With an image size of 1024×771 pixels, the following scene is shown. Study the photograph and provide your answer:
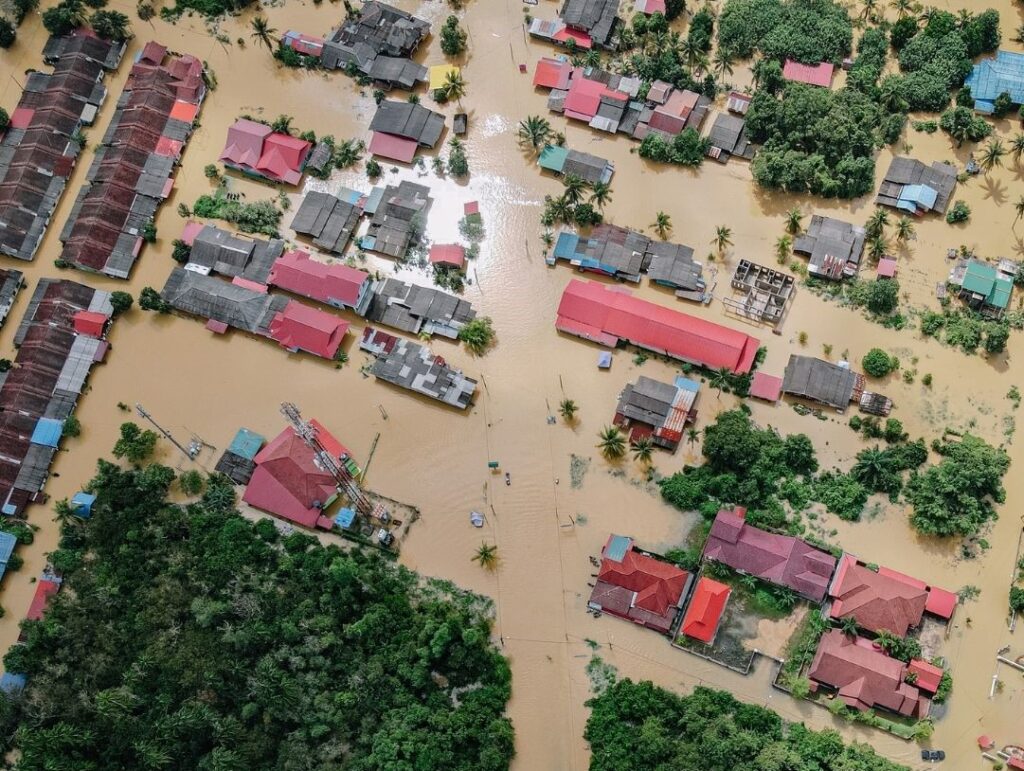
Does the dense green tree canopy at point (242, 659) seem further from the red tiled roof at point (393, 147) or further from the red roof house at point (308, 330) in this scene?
the red tiled roof at point (393, 147)

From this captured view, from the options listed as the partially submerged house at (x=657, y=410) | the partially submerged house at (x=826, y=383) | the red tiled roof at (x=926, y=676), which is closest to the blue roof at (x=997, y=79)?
the partially submerged house at (x=826, y=383)

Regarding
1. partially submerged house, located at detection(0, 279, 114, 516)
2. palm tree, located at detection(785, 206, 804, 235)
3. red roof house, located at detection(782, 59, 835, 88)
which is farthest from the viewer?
red roof house, located at detection(782, 59, 835, 88)

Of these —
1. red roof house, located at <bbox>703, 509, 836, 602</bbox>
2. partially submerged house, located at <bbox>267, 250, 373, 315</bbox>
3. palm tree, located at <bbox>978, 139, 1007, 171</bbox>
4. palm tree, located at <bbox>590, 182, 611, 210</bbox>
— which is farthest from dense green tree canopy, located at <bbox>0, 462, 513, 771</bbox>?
palm tree, located at <bbox>978, 139, 1007, 171</bbox>

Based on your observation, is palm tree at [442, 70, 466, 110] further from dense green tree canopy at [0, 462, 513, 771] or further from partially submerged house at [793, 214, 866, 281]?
dense green tree canopy at [0, 462, 513, 771]

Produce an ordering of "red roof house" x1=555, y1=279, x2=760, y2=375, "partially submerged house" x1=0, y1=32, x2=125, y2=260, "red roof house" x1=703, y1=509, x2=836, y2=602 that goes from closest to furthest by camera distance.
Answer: "red roof house" x1=703, y1=509, x2=836, y2=602
"red roof house" x1=555, y1=279, x2=760, y2=375
"partially submerged house" x1=0, y1=32, x2=125, y2=260

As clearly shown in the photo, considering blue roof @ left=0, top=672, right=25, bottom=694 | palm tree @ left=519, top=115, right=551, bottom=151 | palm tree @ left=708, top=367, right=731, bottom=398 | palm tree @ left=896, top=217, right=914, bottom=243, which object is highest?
palm tree @ left=896, top=217, right=914, bottom=243

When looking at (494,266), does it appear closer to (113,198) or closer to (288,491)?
(288,491)

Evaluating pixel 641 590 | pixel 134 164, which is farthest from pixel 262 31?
pixel 641 590
